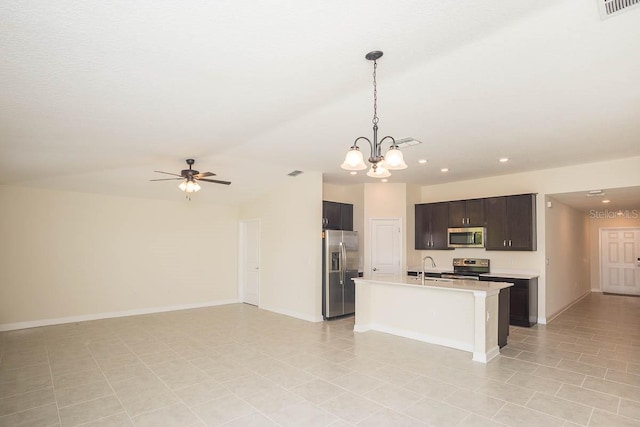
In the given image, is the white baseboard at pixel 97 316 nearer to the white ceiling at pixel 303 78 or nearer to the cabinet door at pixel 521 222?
the white ceiling at pixel 303 78

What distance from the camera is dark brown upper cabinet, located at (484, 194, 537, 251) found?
20.5 feet

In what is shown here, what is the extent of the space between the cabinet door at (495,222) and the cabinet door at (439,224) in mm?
814

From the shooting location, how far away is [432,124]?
3.86 metres

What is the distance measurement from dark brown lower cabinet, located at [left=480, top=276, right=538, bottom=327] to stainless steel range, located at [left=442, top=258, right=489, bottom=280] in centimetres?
59

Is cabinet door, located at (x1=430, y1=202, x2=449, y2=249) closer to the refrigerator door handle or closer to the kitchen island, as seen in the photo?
the refrigerator door handle

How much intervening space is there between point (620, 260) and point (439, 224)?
6.37 metres

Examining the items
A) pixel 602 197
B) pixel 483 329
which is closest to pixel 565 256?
pixel 602 197

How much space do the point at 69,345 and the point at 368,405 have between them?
4402 millimetres

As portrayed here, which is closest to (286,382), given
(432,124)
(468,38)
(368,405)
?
(368,405)

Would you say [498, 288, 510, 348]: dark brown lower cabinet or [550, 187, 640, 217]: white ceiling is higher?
[550, 187, 640, 217]: white ceiling

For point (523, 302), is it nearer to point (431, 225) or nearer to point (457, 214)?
point (457, 214)

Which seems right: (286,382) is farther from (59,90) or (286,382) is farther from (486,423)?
(59,90)

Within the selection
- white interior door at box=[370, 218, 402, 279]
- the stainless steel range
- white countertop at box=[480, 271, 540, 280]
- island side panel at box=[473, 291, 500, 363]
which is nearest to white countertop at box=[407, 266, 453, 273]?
→ the stainless steel range

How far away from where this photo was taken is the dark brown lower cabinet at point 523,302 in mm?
5914
